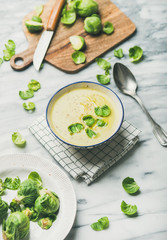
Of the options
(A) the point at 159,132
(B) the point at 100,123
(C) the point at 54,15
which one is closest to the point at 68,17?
(C) the point at 54,15

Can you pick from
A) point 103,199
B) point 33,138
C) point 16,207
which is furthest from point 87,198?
point 33,138

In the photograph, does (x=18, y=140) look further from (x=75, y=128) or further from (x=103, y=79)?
(x=103, y=79)

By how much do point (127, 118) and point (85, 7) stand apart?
1.07m

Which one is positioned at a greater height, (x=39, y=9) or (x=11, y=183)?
(x=39, y=9)

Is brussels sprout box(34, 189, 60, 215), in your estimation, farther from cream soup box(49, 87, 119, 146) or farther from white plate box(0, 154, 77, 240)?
cream soup box(49, 87, 119, 146)

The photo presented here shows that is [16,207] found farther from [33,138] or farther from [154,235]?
[154,235]

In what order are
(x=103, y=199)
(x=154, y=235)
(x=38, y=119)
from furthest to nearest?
(x=38, y=119) → (x=103, y=199) → (x=154, y=235)

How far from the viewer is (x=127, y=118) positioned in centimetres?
221

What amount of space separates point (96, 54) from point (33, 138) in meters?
0.88

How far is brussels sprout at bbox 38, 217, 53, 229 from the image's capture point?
5.51 feet

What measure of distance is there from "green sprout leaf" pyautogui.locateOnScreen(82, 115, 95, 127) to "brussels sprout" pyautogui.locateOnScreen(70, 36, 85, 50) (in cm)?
76

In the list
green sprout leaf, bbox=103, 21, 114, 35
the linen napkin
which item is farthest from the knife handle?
the linen napkin

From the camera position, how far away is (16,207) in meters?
1.77

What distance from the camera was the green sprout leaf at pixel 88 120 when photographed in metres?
1.95
